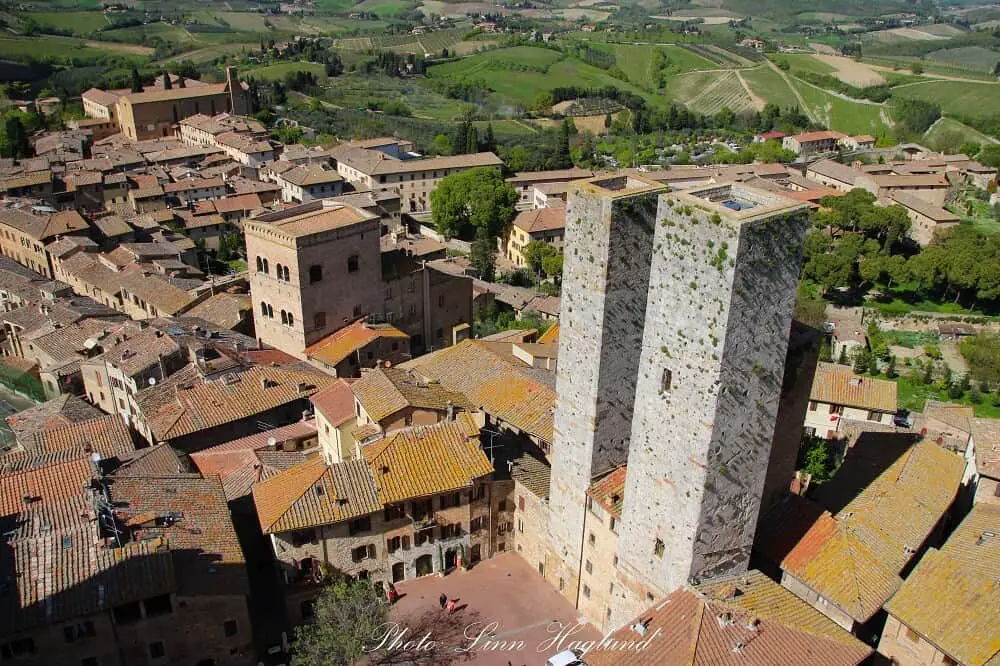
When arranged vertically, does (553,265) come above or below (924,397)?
above

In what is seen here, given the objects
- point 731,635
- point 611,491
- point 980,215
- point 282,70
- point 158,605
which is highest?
point 611,491

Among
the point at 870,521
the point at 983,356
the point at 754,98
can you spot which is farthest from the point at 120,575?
the point at 754,98

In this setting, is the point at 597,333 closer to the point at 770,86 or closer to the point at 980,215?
the point at 980,215

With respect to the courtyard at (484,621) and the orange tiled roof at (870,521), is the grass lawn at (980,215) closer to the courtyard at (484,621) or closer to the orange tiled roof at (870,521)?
the orange tiled roof at (870,521)

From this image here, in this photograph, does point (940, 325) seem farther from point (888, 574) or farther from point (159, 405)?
point (159, 405)

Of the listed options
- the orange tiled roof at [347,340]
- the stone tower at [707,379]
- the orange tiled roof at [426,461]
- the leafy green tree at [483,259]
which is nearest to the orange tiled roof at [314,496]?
the orange tiled roof at [426,461]

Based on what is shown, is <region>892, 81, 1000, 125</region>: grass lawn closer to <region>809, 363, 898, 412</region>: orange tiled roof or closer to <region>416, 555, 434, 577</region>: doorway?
<region>809, 363, 898, 412</region>: orange tiled roof

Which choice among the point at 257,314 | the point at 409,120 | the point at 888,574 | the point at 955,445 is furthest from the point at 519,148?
the point at 888,574
